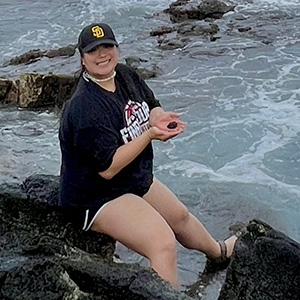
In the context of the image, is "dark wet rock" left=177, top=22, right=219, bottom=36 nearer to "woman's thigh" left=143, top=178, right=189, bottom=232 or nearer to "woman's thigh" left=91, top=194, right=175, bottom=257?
"woman's thigh" left=143, top=178, right=189, bottom=232

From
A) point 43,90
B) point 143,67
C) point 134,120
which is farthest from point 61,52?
point 134,120

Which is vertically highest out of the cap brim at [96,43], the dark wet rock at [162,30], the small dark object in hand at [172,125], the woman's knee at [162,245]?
the cap brim at [96,43]

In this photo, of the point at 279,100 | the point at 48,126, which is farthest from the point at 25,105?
the point at 279,100

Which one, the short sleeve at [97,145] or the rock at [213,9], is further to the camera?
the rock at [213,9]

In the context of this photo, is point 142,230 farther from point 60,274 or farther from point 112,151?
point 60,274

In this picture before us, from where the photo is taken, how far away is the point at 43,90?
10.4 metres

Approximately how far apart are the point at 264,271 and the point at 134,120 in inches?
49.7

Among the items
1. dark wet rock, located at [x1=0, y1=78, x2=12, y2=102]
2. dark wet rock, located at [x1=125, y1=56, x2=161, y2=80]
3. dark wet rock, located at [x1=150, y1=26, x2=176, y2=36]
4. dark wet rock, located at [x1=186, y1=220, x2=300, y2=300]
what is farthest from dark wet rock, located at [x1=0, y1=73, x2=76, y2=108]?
dark wet rock, located at [x1=186, y1=220, x2=300, y2=300]

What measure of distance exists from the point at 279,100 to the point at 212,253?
5495 millimetres

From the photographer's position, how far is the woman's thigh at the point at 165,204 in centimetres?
475

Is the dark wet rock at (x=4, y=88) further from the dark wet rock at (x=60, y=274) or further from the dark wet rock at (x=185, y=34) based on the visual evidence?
the dark wet rock at (x=60, y=274)

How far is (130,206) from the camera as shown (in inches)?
173

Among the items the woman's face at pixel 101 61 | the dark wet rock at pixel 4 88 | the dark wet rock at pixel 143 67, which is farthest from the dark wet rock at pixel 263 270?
the dark wet rock at pixel 143 67

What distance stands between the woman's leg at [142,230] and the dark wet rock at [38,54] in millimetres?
9281
